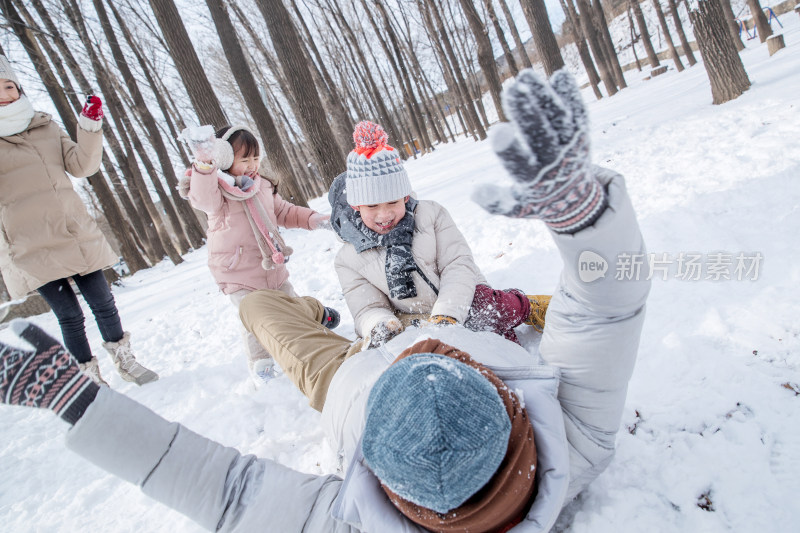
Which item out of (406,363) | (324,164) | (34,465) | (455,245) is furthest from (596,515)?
(324,164)

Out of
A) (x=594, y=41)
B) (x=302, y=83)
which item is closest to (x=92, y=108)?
(x=302, y=83)

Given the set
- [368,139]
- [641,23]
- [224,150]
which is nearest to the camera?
[368,139]

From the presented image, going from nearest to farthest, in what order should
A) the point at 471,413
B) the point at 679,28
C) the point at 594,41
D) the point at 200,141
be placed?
the point at 471,413, the point at 200,141, the point at 679,28, the point at 594,41

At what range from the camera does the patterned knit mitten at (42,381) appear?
1.10 meters

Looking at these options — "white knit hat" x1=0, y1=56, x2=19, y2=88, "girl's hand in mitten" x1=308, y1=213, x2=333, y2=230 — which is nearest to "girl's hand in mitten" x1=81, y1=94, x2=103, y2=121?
"white knit hat" x1=0, y1=56, x2=19, y2=88

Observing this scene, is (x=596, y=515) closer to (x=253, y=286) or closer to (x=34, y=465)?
(x=253, y=286)

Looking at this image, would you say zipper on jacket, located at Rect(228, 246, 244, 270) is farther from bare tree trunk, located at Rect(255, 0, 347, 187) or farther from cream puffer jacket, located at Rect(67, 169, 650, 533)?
bare tree trunk, located at Rect(255, 0, 347, 187)

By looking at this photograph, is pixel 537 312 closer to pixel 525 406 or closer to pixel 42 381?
pixel 525 406

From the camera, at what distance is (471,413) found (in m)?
0.83

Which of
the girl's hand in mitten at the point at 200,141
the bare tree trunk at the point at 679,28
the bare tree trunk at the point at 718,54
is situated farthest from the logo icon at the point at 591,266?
the bare tree trunk at the point at 679,28

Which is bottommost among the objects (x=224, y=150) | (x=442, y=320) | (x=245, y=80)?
(x=442, y=320)

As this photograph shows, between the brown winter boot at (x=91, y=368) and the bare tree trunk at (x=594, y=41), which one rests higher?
the bare tree trunk at (x=594, y=41)

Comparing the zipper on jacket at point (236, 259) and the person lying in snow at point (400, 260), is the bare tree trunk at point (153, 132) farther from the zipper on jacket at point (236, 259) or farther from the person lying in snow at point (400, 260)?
the person lying in snow at point (400, 260)

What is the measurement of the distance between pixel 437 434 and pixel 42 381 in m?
1.08
